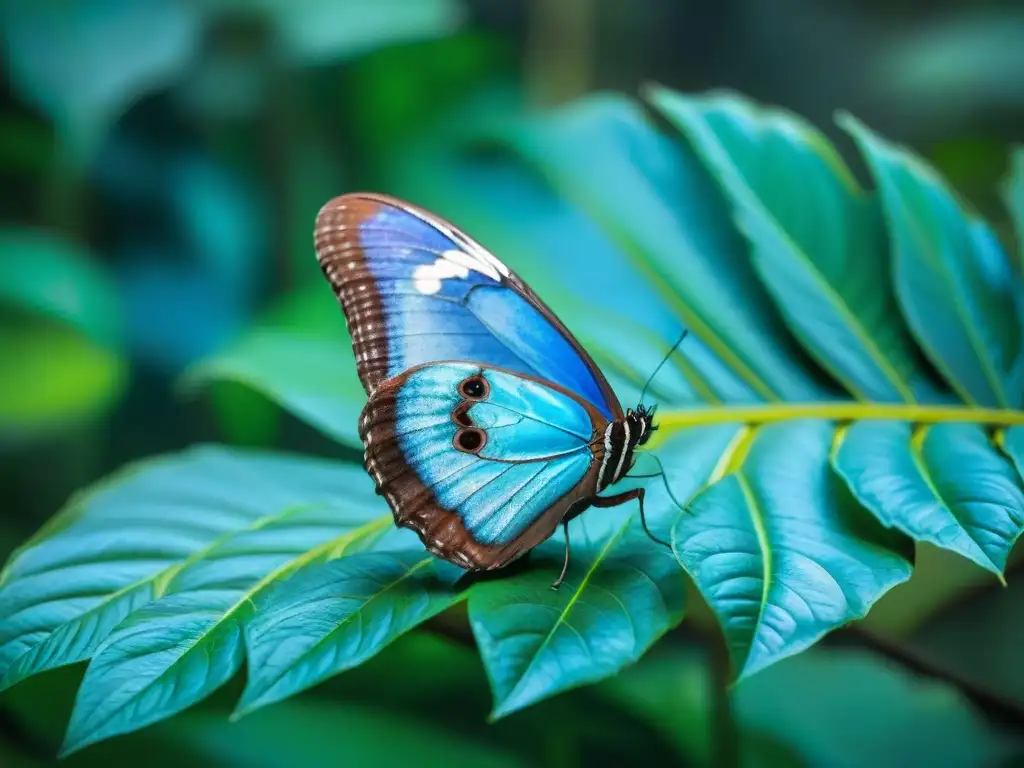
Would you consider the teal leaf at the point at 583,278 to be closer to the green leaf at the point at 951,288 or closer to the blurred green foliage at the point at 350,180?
the blurred green foliage at the point at 350,180

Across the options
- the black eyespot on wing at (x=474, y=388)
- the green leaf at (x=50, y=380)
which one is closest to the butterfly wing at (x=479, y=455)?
the black eyespot on wing at (x=474, y=388)

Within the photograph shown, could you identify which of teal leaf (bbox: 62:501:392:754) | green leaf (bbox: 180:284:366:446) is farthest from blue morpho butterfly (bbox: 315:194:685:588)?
green leaf (bbox: 180:284:366:446)

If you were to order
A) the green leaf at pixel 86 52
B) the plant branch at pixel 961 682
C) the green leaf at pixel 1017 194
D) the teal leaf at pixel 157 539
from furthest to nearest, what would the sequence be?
the green leaf at pixel 86 52, the green leaf at pixel 1017 194, the plant branch at pixel 961 682, the teal leaf at pixel 157 539

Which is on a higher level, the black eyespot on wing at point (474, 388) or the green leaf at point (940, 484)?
the black eyespot on wing at point (474, 388)

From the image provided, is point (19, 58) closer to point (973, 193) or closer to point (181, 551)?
point (181, 551)

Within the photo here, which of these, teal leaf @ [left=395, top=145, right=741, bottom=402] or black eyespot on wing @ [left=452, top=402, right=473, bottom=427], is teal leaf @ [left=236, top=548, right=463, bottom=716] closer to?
black eyespot on wing @ [left=452, top=402, right=473, bottom=427]

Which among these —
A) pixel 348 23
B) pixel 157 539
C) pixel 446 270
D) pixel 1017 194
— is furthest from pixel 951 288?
pixel 348 23

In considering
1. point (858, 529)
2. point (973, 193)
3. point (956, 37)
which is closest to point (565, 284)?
point (858, 529)
